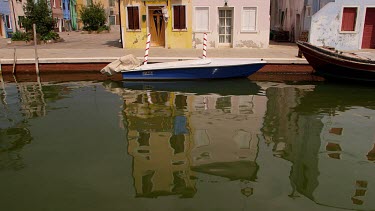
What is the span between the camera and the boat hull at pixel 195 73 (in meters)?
12.1

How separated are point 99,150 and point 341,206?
13.4 feet

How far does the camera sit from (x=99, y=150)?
246 inches

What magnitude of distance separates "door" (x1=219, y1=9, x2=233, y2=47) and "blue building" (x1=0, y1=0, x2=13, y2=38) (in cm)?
2260

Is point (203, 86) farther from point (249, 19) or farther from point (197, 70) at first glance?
point (249, 19)

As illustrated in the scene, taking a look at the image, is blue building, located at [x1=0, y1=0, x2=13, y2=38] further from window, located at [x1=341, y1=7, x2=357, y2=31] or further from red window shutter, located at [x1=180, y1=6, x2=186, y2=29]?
window, located at [x1=341, y1=7, x2=357, y2=31]

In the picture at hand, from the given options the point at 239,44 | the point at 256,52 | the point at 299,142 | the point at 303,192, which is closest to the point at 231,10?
the point at 239,44

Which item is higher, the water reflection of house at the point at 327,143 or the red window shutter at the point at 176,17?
the red window shutter at the point at 176,17

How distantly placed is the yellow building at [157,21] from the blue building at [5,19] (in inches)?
734

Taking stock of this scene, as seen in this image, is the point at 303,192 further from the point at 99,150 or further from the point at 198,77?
the point at 198,77

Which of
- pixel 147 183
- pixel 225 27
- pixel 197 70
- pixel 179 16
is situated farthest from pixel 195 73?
pixel 147 183

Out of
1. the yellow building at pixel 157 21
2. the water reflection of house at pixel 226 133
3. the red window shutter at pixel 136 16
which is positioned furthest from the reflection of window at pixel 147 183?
the red window shutter at pixel 136 16

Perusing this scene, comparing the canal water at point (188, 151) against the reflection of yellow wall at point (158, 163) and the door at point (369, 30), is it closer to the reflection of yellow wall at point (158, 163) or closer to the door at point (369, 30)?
the reflection of yellow wall at point (158, 163)

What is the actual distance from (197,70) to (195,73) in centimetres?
17

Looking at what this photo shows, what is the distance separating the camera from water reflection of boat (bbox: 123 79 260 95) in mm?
11227
